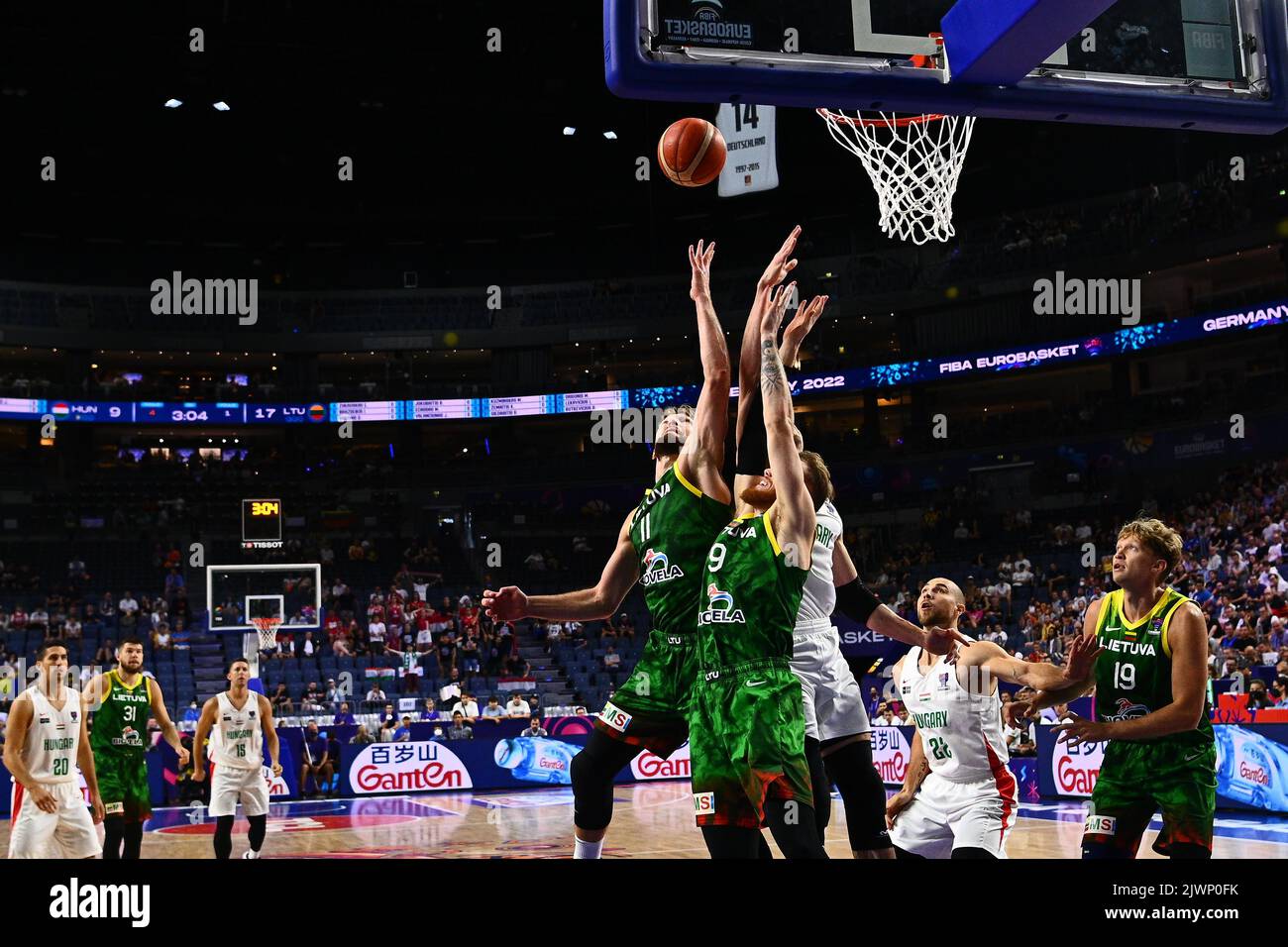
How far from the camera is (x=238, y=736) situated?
35.6ft

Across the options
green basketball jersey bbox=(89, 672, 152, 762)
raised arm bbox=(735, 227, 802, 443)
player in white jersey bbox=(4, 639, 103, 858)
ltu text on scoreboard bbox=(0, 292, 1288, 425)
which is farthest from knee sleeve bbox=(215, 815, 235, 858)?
ltu text on scoreboard bbox=(0, 292, 1288, 425)

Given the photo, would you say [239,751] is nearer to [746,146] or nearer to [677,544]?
[677,544]

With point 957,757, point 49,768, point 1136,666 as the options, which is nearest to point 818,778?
point 957,757

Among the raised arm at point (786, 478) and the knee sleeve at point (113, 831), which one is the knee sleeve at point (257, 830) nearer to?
the knee sleeve at point (113, 831)

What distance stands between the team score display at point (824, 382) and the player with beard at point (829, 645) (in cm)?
2690

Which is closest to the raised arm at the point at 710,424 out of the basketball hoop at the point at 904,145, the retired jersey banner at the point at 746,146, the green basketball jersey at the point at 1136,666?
the green basketball jersey at the point at 1136,666

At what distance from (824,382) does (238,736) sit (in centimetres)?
2409

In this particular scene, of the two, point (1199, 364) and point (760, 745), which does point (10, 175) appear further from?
point (760, 745)

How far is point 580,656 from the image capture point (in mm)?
26750

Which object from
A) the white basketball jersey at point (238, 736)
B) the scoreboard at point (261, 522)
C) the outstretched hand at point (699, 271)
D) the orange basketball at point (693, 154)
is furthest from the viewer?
the scoreboard at point (261, 522)

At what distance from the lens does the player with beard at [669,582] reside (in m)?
5.06
